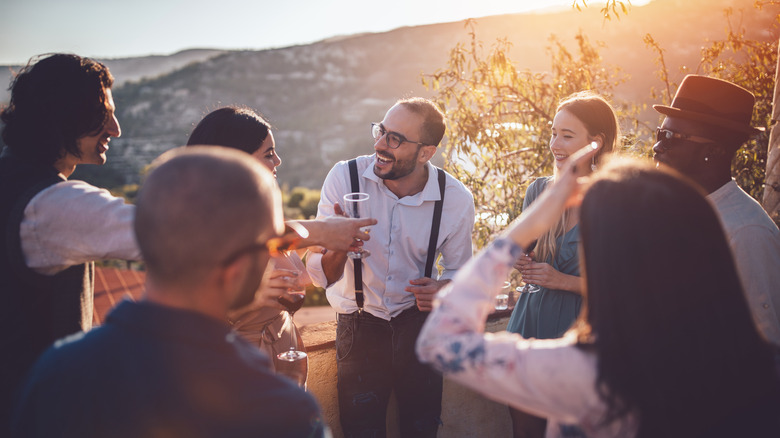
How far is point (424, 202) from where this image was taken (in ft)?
11.2

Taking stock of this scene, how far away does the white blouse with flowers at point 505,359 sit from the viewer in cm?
132

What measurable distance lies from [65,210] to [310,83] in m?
65.2

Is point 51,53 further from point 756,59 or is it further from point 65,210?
point 756,59

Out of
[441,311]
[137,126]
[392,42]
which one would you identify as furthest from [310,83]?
[441,311]

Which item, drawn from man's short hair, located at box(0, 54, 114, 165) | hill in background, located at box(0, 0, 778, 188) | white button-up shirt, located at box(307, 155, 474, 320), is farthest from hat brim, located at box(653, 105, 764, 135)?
hill in background, located at box(0, 0, 778, 188)

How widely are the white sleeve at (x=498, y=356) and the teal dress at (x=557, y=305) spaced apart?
1.59 metres

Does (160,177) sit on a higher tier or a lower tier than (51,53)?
lower

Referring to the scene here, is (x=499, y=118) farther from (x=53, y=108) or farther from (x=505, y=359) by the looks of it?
(x=505, y=359)

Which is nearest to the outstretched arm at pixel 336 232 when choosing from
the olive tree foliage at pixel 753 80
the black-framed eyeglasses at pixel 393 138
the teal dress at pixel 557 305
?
the black-framed eyeglasses at pixel 393 138

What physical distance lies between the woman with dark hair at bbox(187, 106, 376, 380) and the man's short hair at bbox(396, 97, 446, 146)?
0.98m

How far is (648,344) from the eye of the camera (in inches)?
50.0

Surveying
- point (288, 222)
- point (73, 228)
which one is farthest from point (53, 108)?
point (288, 222)

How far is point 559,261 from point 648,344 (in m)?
1.83

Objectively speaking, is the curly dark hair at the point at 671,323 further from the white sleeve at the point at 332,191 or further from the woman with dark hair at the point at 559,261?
the white sleeve at the point at 332,191
